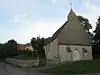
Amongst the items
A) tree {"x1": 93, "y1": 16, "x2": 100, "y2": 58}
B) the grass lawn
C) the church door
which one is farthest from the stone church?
the grass lawn

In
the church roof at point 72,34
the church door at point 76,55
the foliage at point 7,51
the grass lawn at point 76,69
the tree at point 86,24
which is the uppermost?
the tree at point 86,24

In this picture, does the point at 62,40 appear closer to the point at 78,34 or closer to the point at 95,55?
the point at 78,34

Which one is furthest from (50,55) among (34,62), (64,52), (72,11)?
(34,62)

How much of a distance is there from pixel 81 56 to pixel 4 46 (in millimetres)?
39454

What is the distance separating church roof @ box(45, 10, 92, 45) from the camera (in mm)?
59469

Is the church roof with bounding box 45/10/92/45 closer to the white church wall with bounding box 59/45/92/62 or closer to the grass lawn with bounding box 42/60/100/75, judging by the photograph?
the white church wall with bounding box 59/45/92/62

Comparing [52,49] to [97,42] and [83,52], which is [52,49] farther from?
[97,42]

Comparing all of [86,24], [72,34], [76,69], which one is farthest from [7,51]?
[76,69]

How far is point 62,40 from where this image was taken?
194ft

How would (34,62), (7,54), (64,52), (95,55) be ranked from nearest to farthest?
(34,62)
(64,52)
(95,55)
(7,54)

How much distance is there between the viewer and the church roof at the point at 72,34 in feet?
195

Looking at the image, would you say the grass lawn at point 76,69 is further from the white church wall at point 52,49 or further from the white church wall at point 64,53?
the white church wall at point 52,49

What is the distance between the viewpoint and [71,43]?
59.8 meters

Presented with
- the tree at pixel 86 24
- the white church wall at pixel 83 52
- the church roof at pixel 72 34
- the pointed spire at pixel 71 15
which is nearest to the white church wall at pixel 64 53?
the church roof at pixel 72 34
